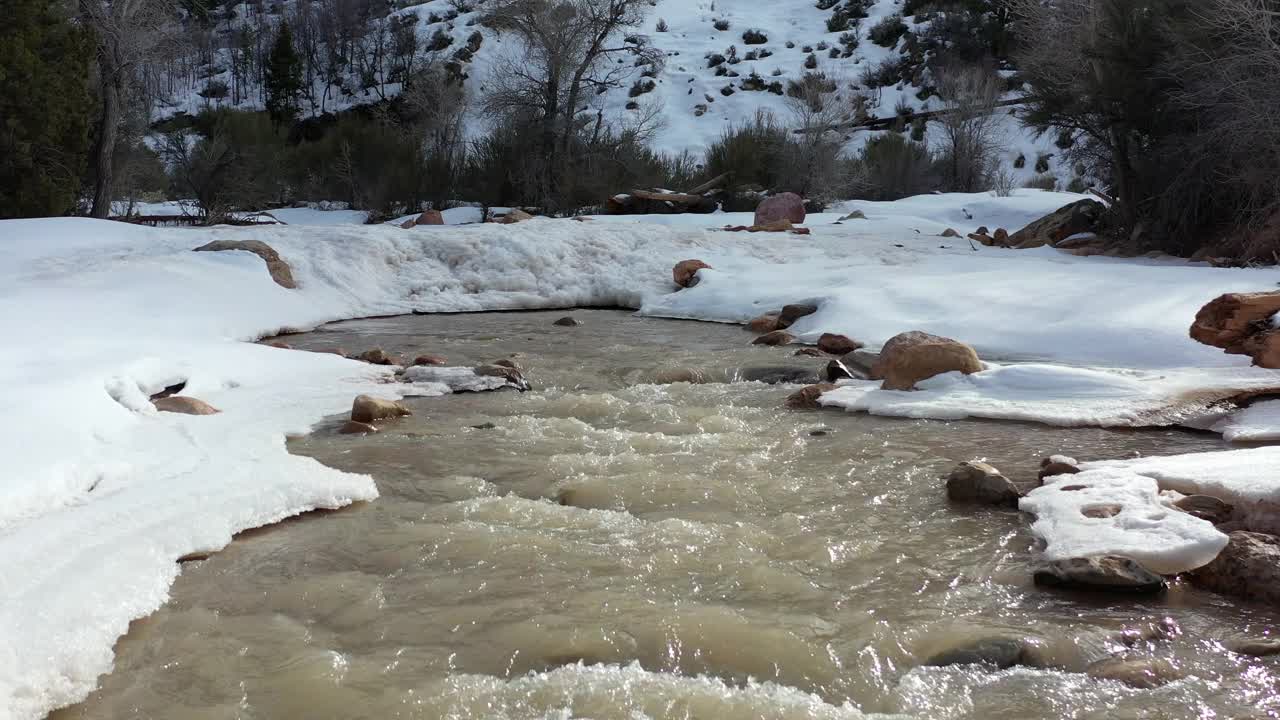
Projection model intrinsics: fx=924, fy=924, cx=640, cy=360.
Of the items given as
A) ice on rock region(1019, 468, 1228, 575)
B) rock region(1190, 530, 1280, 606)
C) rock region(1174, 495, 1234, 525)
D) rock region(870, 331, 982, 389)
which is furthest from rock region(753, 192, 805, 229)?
rock region(1190, 530, 1280, 606)

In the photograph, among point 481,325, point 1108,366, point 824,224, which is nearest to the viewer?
point 1108,366

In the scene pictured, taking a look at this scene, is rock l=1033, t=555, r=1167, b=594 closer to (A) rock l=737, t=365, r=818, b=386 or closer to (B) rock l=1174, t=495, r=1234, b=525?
(B) rock l=1174, t=495, r=1234, b=525

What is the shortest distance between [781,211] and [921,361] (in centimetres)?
885

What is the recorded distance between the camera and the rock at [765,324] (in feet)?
23.7

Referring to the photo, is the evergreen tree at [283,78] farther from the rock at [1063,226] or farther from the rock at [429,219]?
the rock at [1063,226]

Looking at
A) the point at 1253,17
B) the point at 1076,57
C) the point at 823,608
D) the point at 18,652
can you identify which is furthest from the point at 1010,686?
the point at 1076,57

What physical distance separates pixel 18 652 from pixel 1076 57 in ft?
37.0

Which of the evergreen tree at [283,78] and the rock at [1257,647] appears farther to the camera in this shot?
the evergreen tree at [283,78]

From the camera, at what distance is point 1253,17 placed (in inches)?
→ 312

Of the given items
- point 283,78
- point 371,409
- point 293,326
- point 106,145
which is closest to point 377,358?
point 371,409

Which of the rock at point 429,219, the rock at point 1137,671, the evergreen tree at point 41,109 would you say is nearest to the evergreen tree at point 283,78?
the evergreen tree at point 41,109

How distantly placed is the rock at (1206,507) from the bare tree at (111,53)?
14.7 meters

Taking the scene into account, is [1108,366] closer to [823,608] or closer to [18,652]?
[823,608]

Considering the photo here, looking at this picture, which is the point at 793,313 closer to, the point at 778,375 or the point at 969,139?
the point at 778,375
